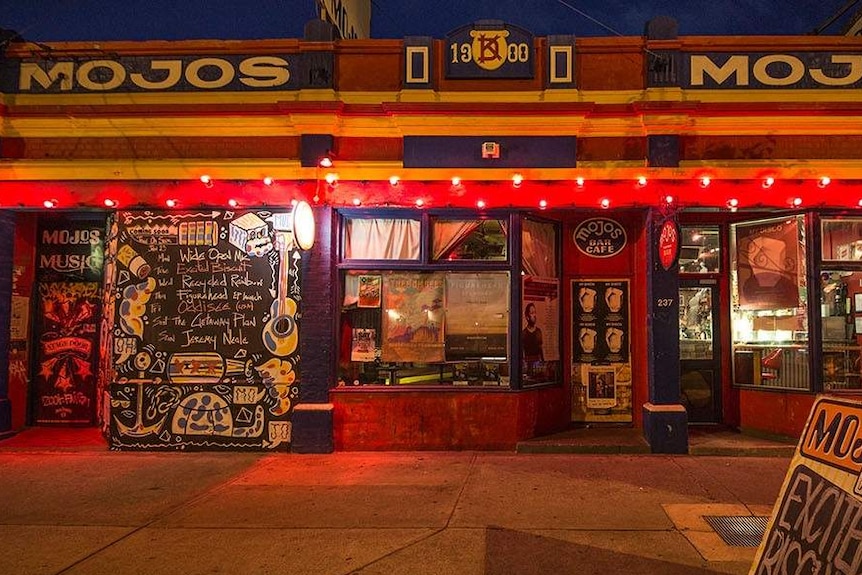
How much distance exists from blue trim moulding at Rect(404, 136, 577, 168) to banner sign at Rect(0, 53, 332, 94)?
1.51 m

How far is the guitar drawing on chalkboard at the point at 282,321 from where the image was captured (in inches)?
349

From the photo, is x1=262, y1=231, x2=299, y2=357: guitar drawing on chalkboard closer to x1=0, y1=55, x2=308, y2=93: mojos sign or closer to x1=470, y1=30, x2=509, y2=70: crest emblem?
x1=0, y1=55, x2=308, y2=93: mojos sign

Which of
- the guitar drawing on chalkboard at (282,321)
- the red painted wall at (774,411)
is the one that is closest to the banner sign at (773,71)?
the red painted wall at (774,411)

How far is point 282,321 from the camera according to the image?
890 centimetres

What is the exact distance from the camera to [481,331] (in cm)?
900

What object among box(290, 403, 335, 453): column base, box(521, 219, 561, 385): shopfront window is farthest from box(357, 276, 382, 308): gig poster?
box(521, 219, 561, 385): shopfront window

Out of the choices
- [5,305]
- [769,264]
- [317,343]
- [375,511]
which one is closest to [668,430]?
[769,264]

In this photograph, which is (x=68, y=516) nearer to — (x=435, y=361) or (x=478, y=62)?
(x=435, y=361)

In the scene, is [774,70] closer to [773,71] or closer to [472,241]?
[773,71]

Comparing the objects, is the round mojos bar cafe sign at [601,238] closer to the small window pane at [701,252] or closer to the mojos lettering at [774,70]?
the small window pane at [701,252]

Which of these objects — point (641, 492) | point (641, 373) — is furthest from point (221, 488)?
point (641, 373)

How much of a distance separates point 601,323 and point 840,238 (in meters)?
3.29

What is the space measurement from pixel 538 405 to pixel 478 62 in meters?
4.73

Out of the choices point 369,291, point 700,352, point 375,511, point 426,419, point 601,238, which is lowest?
point 375,511
